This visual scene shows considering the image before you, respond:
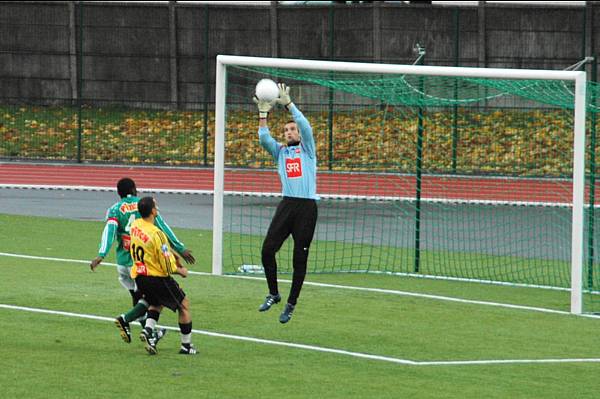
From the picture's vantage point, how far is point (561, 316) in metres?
14.3

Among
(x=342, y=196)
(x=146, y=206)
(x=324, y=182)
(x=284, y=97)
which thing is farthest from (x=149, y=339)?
(x=324, y=182)

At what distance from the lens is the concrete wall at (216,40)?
1344 inches

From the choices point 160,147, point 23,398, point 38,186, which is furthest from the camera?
point 160,147

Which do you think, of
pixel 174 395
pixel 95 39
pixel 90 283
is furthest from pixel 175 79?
pixel 174 395

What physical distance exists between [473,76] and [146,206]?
232 inches

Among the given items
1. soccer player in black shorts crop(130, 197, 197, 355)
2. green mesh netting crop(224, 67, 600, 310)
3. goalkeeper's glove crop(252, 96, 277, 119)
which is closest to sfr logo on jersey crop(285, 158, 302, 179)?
goalkeeper's glove crop(252, 96, 277, 119)

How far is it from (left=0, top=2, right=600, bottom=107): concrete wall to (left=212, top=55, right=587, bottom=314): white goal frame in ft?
53.9

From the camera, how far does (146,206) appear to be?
11.4 m

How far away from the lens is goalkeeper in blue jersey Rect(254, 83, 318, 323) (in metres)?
13.3

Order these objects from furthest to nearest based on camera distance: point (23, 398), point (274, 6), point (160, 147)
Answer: point (274, 6)
point (160, 147)
point (23, 398)

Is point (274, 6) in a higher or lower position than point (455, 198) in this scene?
higher

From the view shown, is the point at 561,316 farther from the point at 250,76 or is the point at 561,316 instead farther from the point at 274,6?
the point at 274,6

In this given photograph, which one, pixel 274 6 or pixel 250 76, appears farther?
pixel 274 6

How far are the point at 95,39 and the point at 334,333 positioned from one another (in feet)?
77.4
